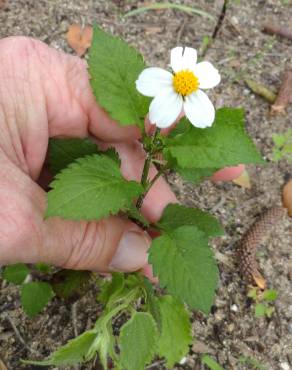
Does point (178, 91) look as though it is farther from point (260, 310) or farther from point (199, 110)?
point (260, 310)

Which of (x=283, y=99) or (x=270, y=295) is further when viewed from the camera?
(x=283, y=99)

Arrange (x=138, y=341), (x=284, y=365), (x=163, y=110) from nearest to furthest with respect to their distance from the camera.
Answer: (x=163, y=110), (x=138, y=341), (x=284, y=365)

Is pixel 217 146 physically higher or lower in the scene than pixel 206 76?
lower

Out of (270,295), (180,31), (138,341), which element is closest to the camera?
(138,341)

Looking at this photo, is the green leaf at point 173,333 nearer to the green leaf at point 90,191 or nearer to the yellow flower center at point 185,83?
the green leaf at point 90,191

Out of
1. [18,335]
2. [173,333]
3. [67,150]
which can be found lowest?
[18,335]

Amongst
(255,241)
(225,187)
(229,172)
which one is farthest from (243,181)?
(229,172)

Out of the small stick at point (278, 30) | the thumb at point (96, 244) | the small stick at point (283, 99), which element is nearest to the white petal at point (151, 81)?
the thumb at point (96, 244)
